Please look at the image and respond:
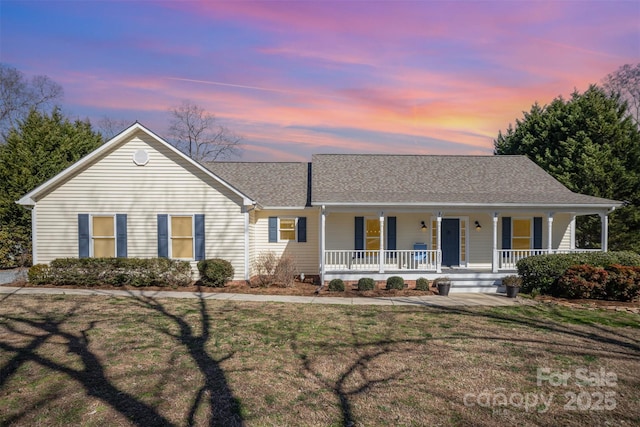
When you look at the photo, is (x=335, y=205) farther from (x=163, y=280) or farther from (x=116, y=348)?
(x=116, y=348)

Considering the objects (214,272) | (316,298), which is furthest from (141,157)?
(316,298)

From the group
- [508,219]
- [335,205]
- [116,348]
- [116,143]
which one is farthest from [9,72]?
[508,219]

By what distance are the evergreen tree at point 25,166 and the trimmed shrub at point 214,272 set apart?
36.2 ft

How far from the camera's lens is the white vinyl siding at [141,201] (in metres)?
15.8

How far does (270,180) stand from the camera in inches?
806

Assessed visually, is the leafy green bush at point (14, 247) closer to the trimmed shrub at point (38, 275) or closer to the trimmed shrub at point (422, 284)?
the trimmed shrub at point (38, 275)

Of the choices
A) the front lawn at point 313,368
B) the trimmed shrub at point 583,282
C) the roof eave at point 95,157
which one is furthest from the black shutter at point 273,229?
the trimmed shrub at point 583,282

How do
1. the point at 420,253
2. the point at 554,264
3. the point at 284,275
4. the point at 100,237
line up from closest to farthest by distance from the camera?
1. the point at 554,264
2. the point at 284,275
3. the point at 100,237
4. the point at 420,253

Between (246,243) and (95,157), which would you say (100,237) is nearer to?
(95,157)

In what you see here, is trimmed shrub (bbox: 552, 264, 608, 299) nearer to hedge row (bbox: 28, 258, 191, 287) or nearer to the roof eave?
the roof eave

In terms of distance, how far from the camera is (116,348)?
25.6ft

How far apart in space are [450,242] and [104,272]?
14.1 meters

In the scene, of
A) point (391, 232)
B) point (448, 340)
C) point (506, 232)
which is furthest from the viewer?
point (506, 232)

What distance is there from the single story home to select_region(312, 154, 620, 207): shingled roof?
0.10 metres
